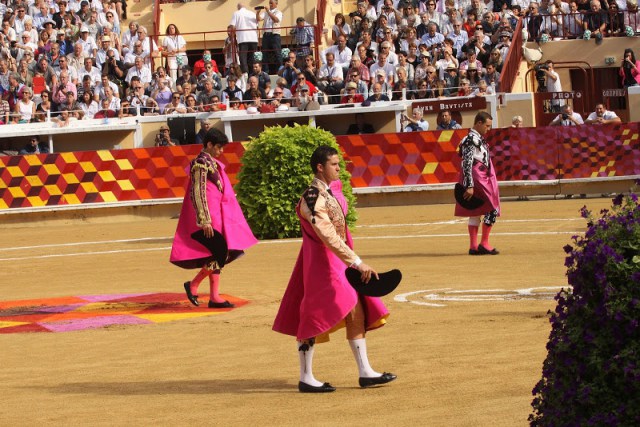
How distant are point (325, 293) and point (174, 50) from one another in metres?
24.1

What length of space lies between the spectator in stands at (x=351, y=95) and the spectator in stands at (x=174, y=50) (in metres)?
5.06

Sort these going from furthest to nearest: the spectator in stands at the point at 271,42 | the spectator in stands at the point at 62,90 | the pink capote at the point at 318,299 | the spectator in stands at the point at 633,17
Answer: the spectator in stands at the point at 271,42, the spectator in stands at the point at 633,17, the spectator in stands at the point at 62,90, the pink capote at the point at 318,299

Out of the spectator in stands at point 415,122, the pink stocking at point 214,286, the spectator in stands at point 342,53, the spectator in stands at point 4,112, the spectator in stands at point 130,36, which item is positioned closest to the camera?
the pink stocking at point 214,286

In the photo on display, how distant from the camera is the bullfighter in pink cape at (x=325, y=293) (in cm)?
922

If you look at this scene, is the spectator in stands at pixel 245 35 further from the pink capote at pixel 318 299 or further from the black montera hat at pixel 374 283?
the black montera hat at pixel 374 283

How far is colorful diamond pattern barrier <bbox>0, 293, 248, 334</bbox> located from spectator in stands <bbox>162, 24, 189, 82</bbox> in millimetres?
17527

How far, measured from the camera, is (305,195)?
946 centimetres

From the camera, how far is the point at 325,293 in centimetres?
932

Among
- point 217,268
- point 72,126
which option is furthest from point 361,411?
point 72,126

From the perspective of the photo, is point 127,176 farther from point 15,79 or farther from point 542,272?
point 542,272

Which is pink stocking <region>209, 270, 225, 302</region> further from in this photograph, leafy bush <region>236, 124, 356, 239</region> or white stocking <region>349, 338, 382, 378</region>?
leafy bush <region>236, 124, 356, 239</region>

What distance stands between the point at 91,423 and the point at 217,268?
5015 mm

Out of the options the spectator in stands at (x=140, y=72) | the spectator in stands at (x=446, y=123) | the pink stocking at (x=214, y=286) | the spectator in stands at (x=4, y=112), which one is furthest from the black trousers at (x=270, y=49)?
the pink stocking at (x=214, y=286)

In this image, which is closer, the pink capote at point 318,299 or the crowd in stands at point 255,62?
the pink capote at point 318,299
